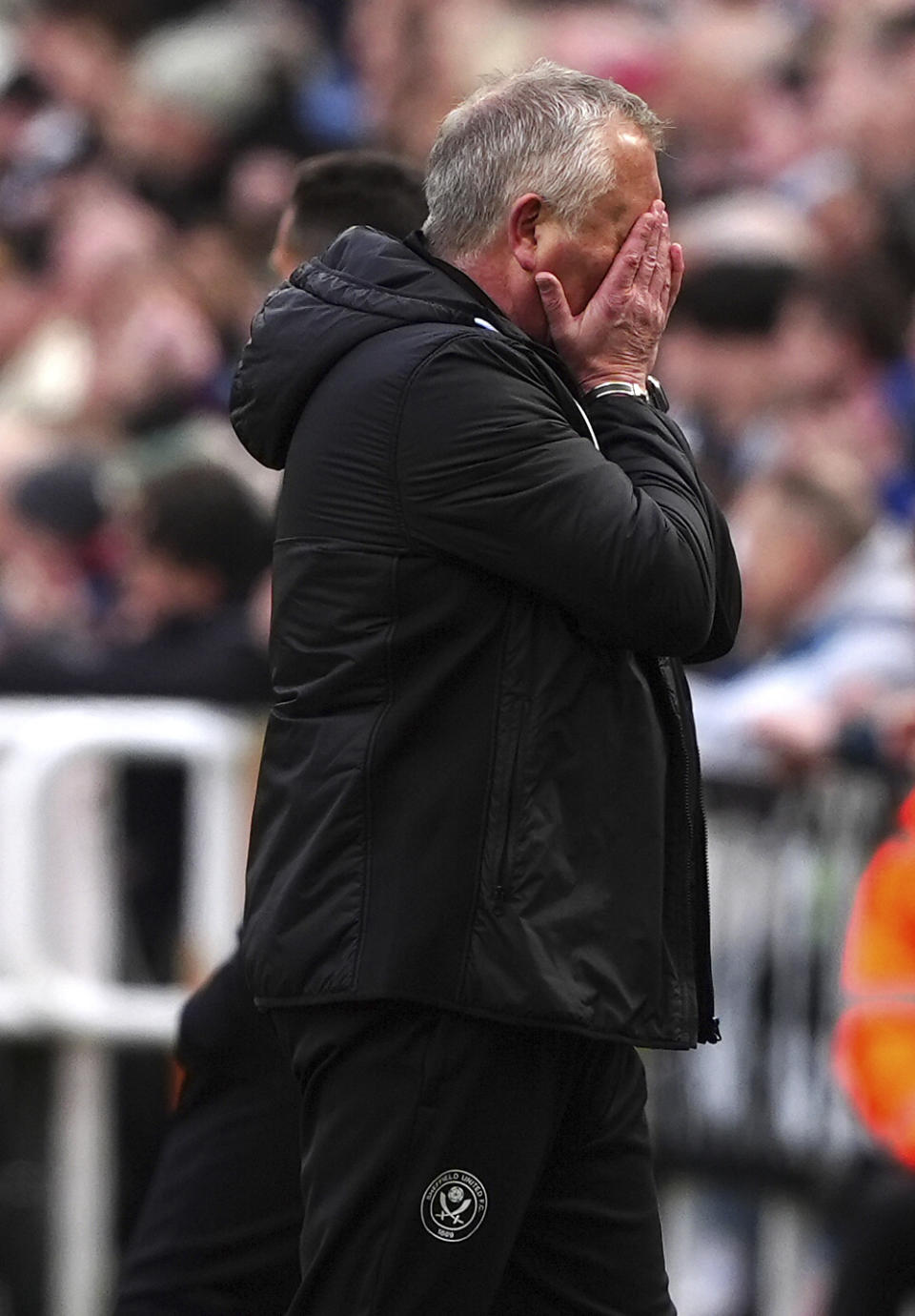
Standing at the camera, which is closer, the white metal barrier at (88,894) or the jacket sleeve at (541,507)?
the jacket sleeve at (541,507)

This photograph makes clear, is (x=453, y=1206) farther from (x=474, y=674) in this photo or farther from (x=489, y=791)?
(x=474, y=674)

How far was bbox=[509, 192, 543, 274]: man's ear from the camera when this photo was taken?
2.81 meters

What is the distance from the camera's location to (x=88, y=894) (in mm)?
5898

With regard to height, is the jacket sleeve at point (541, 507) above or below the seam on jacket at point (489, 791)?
above

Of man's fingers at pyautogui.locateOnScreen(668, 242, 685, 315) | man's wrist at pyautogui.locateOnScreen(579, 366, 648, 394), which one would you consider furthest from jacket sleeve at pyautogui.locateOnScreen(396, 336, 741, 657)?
man's fingers at pyautogui.locateOnScreen(668, 242, 685, 315)

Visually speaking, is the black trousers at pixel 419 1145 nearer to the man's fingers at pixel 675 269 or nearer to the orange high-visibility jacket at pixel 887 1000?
the man's fingers at pixel 675 269

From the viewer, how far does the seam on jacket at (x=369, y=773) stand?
2.73 m

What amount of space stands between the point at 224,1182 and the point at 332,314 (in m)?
1.34

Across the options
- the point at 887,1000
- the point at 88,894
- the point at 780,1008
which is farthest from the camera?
the point at 88,894

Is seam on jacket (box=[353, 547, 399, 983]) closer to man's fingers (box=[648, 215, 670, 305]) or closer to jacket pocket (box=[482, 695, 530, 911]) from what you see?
jacket pocket (box=[482, 695, 530, 911])

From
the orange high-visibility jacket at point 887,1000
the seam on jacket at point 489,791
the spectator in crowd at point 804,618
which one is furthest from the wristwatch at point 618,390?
the spectator in crowd at point 804,618

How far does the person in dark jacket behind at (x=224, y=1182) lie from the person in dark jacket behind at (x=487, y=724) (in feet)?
2.01

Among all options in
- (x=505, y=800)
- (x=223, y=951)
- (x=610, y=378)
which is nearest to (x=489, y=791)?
(x=505, y=800)

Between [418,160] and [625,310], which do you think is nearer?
[625,310]
